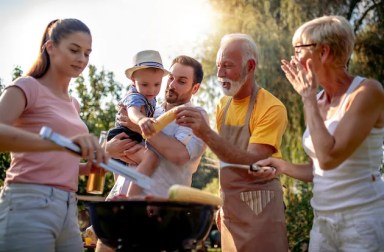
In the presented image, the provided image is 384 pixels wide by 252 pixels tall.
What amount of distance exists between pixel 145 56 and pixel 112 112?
9.34 metres

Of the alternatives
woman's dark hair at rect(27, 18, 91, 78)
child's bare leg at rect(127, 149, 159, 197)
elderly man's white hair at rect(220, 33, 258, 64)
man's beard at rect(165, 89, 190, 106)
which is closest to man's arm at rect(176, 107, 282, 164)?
child's bare leg at rect(127, 149, 159, 197)

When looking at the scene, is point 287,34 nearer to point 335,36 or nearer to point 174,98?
point 174,98

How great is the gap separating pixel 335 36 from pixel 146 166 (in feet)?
4.10

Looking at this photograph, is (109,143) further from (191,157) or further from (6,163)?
(6,163)

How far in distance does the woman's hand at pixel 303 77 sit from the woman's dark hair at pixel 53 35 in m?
0.99

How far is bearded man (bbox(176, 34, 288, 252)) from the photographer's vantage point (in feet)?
11.7

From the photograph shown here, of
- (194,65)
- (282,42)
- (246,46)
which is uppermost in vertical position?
(282,42)

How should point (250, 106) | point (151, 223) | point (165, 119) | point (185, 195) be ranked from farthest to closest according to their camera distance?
point (250, 106) → point (165, 119) → point (185, 195) → point (151, 223)

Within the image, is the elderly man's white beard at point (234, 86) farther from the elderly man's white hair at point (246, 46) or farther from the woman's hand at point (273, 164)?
the woman's hand at point (273, 164)

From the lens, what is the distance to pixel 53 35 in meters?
3.01

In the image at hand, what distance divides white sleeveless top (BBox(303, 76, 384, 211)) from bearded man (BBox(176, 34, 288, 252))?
59cm

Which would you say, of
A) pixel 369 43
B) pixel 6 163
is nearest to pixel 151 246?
pixel 6 163

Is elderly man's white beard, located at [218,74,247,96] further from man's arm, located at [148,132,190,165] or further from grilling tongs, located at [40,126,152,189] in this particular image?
grilling tongs, located at [40,126,152,189]

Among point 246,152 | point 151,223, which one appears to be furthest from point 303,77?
point 151,223
